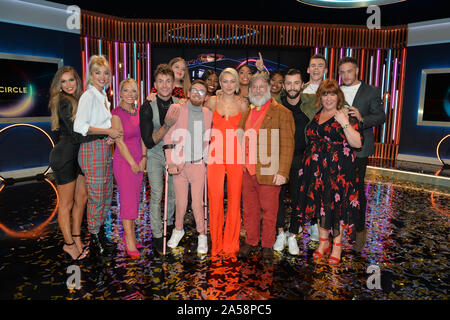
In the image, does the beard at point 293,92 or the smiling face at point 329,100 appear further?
the beard at point 293,92

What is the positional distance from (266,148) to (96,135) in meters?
1.48

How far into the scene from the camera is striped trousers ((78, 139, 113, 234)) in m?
2.75

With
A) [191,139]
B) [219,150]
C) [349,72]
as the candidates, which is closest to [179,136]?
[191,139]

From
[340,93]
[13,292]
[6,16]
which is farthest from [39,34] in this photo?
[340,93]

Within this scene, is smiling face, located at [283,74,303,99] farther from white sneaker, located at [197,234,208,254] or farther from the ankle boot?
the ankle boot

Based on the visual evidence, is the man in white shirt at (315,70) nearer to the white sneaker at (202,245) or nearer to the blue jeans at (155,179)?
the blue jeans at (155,179)

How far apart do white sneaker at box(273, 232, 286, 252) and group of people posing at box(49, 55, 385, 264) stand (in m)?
0.16

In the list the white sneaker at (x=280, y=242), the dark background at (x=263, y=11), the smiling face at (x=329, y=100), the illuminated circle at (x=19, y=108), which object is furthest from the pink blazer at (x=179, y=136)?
the dark background at (x=263, y=11)

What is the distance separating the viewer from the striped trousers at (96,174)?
275cm

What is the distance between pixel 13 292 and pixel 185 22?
314 inches

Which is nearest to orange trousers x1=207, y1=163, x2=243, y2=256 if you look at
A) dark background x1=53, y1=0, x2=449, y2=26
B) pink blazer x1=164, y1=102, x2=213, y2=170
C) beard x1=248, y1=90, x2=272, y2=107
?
pink blazer x1=164, y1=102, x2=213, y2=170

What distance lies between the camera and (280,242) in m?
3.26

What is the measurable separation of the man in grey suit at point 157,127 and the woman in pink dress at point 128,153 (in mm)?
91
